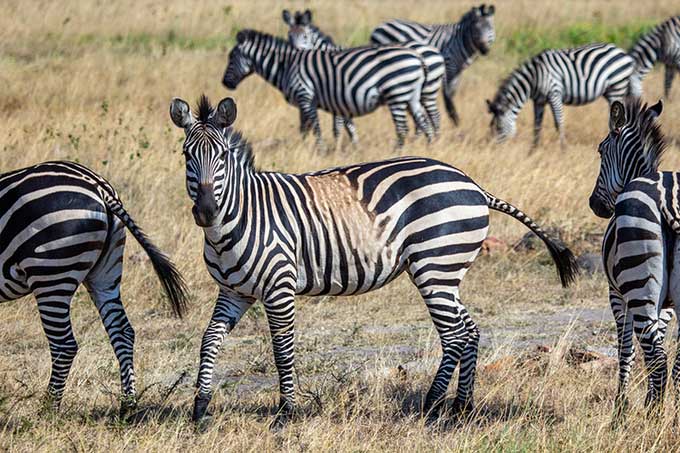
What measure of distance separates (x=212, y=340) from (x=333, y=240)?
92 cm

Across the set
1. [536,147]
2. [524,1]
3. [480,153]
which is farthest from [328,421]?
[524,1]

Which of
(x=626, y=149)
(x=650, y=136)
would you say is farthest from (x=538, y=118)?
(x=650, y=136)

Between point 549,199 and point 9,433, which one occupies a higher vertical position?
point 549,199

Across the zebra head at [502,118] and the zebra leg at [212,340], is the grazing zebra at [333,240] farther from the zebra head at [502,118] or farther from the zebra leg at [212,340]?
the zebra head at [502,118]

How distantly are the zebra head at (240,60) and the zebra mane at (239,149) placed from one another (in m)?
10.0

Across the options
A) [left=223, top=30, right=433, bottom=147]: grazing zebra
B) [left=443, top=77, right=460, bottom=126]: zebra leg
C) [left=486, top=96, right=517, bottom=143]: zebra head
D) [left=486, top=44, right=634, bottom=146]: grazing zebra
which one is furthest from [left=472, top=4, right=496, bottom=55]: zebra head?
[left=223, top=30, right=433, bottom=147]: grazing zebra

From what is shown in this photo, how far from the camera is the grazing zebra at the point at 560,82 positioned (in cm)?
1529

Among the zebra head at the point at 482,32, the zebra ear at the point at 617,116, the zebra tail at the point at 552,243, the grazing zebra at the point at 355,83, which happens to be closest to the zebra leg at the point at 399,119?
the grazing zebra at the point at 355,83

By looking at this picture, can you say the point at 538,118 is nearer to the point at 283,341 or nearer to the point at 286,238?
the point at 286,238

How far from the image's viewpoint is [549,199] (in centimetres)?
1091

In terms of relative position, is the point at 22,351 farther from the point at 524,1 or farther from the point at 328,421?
the point at 524,1

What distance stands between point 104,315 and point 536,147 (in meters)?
9.46

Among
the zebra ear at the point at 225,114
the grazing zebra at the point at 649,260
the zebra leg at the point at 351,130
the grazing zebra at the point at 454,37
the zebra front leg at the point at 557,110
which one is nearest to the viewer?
the grazing zebra at the point at 649,260

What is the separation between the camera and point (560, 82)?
51.6 feet
